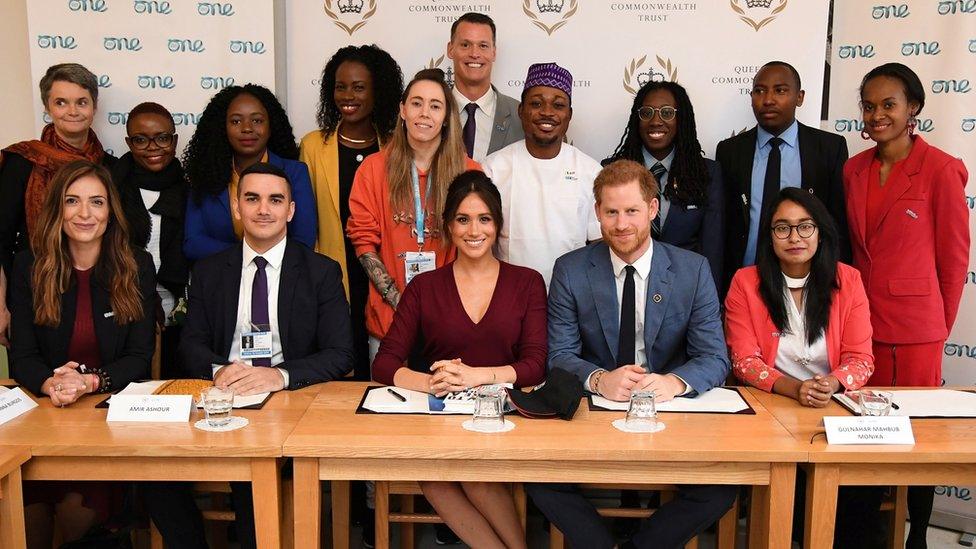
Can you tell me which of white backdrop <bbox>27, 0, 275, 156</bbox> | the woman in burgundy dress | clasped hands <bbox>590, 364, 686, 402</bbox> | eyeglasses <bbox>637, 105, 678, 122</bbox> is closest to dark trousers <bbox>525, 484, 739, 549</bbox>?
clasped hands <bbox>590, 364, 686, 402</bbox>

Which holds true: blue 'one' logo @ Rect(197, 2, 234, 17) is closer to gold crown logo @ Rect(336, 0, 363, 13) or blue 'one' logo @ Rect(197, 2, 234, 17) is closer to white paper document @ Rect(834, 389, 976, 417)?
gold crown logo @ Rect(336, 0, 363, 13)

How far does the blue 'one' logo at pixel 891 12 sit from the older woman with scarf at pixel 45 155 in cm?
339

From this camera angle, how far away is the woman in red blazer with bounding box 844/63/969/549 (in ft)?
9.48

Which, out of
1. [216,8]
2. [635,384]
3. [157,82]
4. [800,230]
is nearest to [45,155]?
[157,82]

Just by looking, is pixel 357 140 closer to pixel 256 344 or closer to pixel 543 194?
pixel 543 194

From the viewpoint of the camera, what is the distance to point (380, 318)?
296cm

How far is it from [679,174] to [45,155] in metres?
2.50

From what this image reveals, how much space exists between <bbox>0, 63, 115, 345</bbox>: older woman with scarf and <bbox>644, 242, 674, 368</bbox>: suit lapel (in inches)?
89.5

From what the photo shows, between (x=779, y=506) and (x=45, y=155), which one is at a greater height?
(x=45, y=155)

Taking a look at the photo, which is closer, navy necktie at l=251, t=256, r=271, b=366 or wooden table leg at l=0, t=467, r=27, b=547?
wooden table leg at l=0, t=467, r=27, b=547

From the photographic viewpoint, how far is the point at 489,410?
2002 mm

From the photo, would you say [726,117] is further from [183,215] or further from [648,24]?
[183,215]

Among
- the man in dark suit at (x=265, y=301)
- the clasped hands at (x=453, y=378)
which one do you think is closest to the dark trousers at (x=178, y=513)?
the man in dark suit at (x=265, y=301)

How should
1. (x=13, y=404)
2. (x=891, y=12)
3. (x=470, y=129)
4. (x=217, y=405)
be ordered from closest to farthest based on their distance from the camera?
(x=217, y=405)
(x=13, y=404)
(x=470, y=129)
(x=891, y=12)
